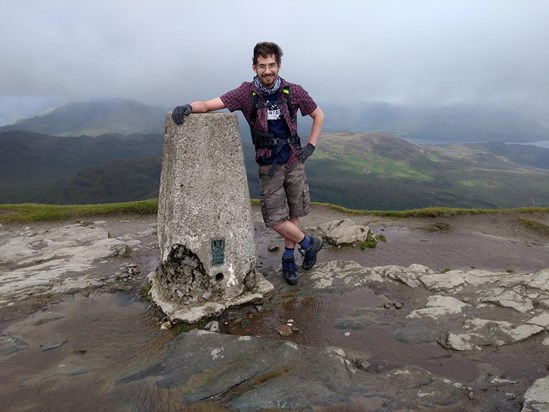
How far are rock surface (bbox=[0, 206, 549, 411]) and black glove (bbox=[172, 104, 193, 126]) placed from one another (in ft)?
14.7

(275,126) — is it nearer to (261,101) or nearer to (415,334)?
(261,101)

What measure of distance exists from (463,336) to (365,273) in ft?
11.6

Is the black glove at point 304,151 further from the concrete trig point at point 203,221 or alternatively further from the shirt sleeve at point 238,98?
the shirt sleeve at point 238,98

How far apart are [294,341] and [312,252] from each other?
3499mm

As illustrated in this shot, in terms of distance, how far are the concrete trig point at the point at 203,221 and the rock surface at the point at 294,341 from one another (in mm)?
530

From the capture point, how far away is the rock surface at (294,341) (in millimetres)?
5953

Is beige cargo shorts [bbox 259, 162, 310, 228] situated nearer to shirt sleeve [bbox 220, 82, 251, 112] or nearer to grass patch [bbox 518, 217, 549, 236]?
shirt sleeve [bbox 220, 82, 251, 112]

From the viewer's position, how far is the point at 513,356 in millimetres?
6980

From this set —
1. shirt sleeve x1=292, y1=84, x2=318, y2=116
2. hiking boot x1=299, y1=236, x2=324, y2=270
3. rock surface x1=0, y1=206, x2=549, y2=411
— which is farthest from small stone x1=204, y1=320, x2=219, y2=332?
shirt sleeve x1=292, y1=84, x2=318, y2=116

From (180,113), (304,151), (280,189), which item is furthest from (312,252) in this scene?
(180,113)

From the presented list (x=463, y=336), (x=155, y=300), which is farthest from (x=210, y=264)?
(x=463, y=336)

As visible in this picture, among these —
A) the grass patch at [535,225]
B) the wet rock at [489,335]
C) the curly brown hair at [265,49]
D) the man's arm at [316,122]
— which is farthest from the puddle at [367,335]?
the grass patch at [535,225]

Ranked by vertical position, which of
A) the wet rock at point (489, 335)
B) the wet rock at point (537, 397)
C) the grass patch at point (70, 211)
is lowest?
the wet rock at point (489, 335)

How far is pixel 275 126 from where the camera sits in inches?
361
